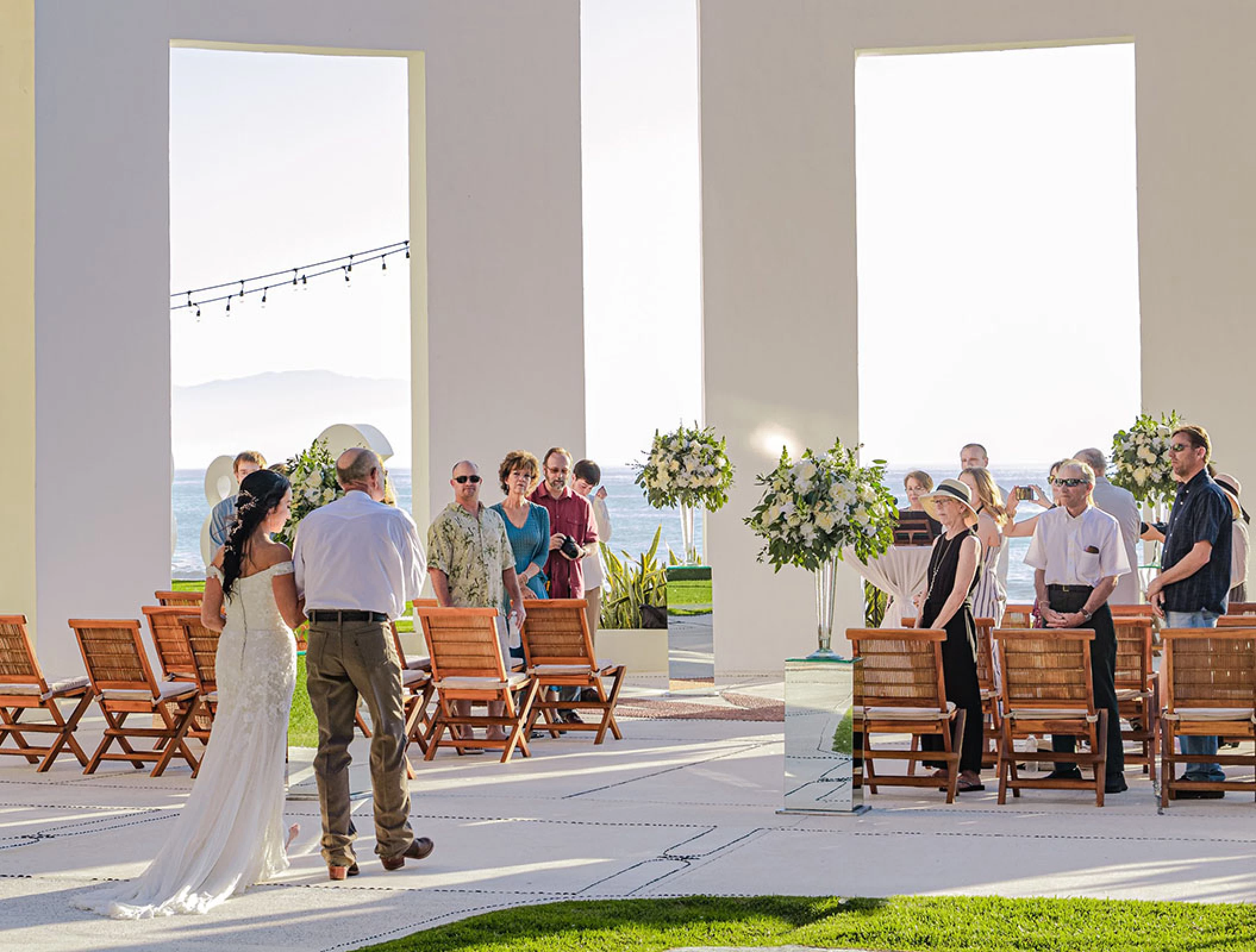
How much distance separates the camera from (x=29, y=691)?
388 inches

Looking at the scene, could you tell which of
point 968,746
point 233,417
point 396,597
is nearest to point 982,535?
point 968,746

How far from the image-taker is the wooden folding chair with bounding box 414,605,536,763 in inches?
380

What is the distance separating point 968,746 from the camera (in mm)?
8586

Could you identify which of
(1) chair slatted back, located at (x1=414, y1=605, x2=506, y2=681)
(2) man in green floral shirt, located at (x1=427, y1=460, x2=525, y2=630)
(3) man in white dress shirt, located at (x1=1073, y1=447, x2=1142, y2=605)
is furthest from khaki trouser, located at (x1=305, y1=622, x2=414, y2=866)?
(3) man in white dress shirt, located at (x1=1073, y1=447, x2=1142, y2=605)

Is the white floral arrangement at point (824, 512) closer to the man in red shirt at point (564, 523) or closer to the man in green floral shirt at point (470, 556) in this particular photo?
the man in green floral shirt at point (470, 556)

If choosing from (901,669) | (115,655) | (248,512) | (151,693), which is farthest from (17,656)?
(901,669)

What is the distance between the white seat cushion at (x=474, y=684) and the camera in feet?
31.9

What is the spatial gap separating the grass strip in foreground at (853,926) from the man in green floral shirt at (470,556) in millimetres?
4497

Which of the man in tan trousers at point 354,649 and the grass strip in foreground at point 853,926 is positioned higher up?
the man in tan trousers at point 354,649

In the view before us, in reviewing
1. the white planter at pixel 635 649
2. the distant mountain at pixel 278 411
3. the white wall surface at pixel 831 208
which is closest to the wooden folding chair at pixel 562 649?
the white planter at pixel 635 649

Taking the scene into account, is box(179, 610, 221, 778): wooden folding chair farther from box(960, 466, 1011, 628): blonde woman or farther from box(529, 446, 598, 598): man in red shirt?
box(960, 466, 1011, 628): blonde woman

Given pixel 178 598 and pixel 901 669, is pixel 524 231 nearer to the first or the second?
pixel 178 598

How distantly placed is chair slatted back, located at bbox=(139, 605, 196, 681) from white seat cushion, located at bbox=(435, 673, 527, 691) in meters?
1.57

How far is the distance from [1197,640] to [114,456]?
9653mm
